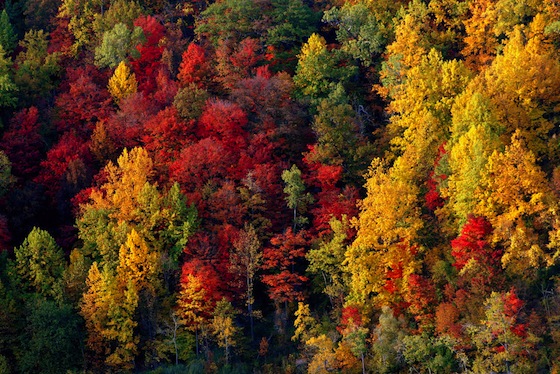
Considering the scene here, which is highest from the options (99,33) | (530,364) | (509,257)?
(99,33)

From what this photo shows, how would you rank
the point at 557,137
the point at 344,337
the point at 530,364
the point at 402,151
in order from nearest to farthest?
the point at 530,364 < the point at 344,337 < the point at 557,137 < the point at 402,151

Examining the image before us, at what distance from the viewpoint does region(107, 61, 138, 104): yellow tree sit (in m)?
91.0

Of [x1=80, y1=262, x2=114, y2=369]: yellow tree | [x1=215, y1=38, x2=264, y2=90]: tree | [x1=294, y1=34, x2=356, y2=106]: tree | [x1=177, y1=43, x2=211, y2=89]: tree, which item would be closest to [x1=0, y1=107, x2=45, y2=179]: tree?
[x1=177, y1=43, x2=211, y2=89]: tree

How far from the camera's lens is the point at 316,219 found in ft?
255

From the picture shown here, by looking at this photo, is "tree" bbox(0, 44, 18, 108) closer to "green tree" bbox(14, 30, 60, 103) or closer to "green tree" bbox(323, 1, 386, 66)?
"green tree" bbox(14, 30, 60, 103)

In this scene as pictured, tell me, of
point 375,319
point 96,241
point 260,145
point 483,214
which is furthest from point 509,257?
point 96,241

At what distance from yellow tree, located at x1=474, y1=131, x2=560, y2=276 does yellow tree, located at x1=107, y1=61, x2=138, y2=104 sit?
32.2 m

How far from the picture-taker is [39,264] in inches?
3039

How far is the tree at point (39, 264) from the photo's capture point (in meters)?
76.9

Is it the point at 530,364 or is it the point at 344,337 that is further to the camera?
the point at 344,337

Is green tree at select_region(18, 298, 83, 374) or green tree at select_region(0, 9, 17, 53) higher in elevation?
green tree at select_region(0, 9, 17, 53)

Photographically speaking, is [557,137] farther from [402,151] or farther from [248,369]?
[248,369]

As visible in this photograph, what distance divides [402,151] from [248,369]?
19.8m

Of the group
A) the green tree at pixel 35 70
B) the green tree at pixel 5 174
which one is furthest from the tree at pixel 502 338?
the green tree at pixel 35 70
